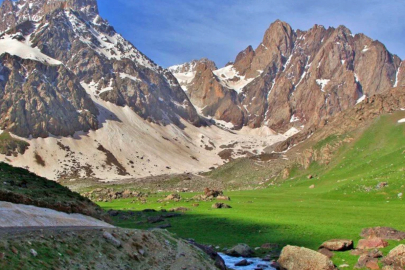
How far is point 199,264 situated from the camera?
24.8 meters

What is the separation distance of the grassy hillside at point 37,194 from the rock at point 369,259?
826 inches

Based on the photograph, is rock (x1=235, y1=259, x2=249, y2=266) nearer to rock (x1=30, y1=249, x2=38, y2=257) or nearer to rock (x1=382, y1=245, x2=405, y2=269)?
rock (x1=382, y1=245, x2=405, y2=269)

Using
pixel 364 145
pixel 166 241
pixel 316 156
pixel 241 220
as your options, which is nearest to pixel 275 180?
pixel 316 156

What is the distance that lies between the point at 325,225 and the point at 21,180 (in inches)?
1278

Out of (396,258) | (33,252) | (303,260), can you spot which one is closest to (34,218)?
(33,252)

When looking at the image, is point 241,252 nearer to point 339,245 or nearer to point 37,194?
point 339,245

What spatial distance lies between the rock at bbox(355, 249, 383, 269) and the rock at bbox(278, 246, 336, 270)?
2.16 metres

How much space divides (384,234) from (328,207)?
28.5 meters

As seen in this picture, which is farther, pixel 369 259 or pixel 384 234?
pixel 384 234

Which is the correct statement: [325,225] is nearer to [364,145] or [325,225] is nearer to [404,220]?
[404,220]

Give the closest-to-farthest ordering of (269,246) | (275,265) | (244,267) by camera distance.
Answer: (275,265), (244,267), (269,246)

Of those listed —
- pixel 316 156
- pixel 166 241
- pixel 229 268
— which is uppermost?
pixel 316 156

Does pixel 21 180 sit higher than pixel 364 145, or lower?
lower

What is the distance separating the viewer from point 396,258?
→ 25125 mm
